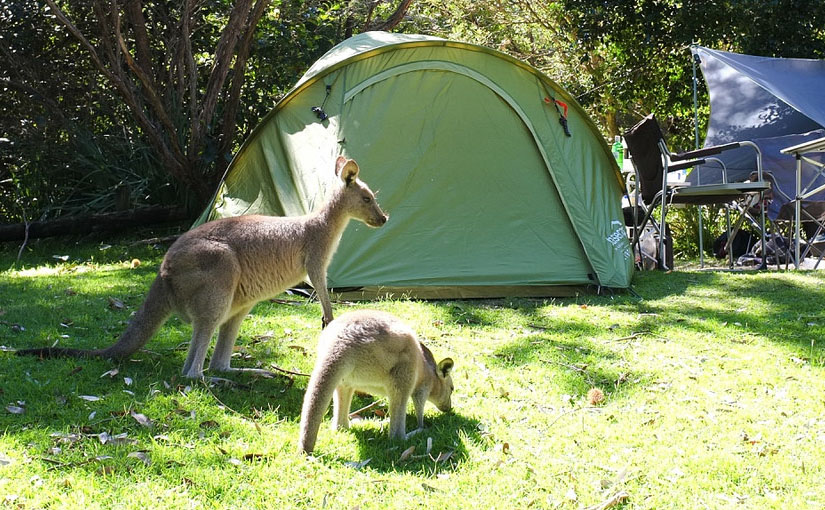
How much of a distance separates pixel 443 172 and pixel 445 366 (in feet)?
11.2

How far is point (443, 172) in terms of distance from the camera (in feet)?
22.8

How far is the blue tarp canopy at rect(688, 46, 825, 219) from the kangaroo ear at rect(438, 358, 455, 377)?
6696 mm

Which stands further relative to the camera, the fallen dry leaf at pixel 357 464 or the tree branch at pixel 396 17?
the tree branch at pixel 396 17

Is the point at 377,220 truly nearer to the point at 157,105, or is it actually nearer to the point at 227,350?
the point at 227,350

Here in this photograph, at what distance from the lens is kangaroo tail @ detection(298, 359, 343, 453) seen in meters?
3.16

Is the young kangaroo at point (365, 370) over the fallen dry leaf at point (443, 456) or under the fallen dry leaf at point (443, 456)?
over

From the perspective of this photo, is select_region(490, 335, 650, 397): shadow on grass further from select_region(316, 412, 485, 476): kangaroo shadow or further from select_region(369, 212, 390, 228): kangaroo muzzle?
select_region(369, 212, 390, 228): kangaroo muzzle

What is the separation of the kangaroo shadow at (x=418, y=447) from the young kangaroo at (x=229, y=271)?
91cm

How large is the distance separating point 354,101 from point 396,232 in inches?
49.9

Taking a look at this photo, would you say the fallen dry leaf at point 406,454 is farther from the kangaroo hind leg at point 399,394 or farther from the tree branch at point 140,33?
the tree branch at point 140,33

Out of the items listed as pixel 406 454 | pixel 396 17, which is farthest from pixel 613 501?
pixel 396 17

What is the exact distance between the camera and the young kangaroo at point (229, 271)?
404 centimetres

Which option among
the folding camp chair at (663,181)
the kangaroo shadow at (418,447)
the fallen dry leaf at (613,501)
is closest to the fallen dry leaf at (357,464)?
the kangaroo shadow at (418,447)

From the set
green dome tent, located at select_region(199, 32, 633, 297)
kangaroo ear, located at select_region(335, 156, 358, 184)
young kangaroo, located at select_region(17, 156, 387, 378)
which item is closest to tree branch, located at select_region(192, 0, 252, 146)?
green dome tent, located at select_region(199, 32, 633, 297)
